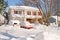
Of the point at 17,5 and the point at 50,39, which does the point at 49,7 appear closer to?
the point at 17,5

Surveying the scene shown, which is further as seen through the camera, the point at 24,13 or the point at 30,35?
the point at 24,13

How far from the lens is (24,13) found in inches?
1169

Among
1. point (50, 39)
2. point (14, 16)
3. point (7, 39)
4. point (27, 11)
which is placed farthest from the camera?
point (27, 11)

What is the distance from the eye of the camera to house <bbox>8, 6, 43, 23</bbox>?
2883cm

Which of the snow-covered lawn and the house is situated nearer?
the snow-covered lawn

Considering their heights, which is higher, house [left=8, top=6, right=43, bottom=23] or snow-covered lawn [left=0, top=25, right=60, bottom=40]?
snow-covered lawn [left=0, top=25, right=60, bottom=40]

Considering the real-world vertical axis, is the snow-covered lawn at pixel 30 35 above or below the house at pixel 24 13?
above

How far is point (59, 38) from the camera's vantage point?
21.6ft

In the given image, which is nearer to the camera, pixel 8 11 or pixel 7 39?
pixel 7 39

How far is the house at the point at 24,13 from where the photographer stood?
2883 cm

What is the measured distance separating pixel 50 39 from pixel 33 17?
23.6m

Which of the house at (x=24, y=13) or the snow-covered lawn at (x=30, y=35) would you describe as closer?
the snow-covered lawn at (x=30, y=35)

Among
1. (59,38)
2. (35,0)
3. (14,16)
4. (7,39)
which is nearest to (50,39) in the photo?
(59,38)

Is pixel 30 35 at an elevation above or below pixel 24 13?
above
